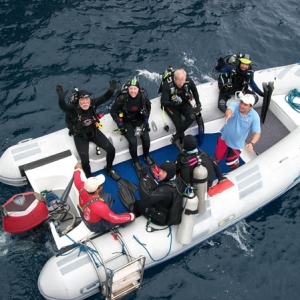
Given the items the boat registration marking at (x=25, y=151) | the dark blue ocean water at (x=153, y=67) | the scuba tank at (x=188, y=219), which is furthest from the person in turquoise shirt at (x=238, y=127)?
the boat registration marking at (x=25, y=151)

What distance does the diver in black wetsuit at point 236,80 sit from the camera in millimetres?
6902

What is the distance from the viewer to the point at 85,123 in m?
6.20

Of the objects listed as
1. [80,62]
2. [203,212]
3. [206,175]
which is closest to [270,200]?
[203,212]

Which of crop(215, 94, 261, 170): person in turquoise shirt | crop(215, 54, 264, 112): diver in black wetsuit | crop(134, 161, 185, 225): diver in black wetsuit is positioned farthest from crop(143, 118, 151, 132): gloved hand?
crop(215, 54, 264, 112): diver in black wetsuit

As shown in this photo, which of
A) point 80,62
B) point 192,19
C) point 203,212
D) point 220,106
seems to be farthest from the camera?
point 192,19

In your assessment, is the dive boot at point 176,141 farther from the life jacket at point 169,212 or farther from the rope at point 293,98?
the rope at point 293,98

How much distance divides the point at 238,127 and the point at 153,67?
12.6 ft

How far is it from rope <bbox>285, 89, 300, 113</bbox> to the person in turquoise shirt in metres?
1.71

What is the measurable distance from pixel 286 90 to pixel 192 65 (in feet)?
7.91

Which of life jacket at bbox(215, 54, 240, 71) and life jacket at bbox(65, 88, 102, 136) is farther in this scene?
life jacket at bbox(215, 54, 240, 71)

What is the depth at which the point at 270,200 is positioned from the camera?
6.75 metres

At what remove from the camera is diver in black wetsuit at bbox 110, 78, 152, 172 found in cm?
631

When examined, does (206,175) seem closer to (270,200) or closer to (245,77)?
(270,200)

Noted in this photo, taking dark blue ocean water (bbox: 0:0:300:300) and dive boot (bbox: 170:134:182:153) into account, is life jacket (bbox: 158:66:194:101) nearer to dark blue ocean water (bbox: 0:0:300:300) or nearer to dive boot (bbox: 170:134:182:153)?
dive boot (bbox: 170:134:182:153)
